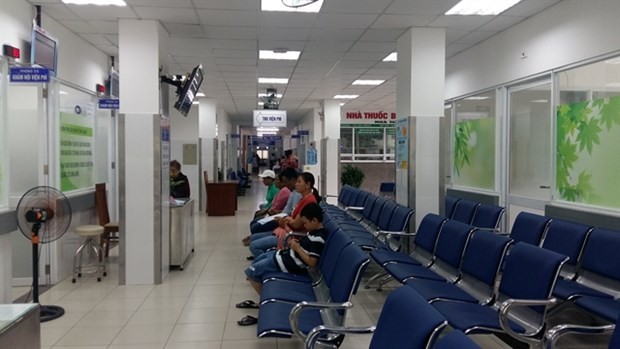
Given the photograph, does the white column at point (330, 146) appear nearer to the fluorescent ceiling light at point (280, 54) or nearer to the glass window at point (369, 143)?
the glass window at point (369, 143)

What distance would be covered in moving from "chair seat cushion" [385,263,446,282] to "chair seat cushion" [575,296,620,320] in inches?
38.2

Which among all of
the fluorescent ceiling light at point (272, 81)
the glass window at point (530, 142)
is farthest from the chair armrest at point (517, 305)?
the fluorescent ceiling light at point (272, 81)

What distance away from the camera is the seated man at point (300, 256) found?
152 inches

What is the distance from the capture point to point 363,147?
1686 centimetres

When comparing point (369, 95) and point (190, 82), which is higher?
point (369, 95)

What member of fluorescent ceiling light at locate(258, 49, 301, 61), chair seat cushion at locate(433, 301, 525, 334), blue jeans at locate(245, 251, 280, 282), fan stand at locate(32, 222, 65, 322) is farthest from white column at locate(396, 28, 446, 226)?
fan stand at locate(32, 222, 65, 322)

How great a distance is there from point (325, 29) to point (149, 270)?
371cm

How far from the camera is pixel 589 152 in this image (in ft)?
16.1

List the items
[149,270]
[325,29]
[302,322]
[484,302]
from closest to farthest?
[302,322] → [484,302] → [149,270] → [325,29]

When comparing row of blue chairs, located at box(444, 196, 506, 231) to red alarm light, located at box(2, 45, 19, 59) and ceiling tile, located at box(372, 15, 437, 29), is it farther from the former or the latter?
red alarm light, located at box(2, 45, 19, 59)

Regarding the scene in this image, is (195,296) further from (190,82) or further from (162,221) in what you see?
(190,82)

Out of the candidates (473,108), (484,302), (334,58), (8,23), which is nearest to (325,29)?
(334,58)

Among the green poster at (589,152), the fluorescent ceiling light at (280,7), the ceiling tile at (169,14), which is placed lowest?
the green poster at (589,152)

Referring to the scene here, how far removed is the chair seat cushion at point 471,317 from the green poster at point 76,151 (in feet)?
16.1
